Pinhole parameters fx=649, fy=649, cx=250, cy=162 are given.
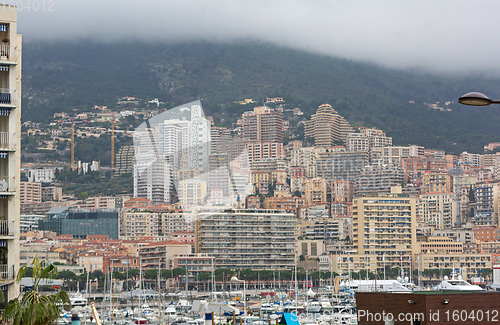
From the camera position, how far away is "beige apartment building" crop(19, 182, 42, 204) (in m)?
53.3

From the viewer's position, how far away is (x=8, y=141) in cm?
684

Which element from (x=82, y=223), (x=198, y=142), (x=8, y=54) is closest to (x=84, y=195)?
(x=82, y=223)

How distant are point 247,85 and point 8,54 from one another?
259 ft

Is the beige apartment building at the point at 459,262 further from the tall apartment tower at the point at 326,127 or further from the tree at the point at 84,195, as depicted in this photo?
the tall apartment tower at the point at 326,127

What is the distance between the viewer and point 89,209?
51781mm

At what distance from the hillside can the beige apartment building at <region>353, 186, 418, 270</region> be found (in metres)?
30.4

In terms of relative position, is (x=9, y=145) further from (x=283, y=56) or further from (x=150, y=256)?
(x=283, y=56)

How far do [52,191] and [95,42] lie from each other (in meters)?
47.9

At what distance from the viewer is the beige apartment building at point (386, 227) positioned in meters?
43.3

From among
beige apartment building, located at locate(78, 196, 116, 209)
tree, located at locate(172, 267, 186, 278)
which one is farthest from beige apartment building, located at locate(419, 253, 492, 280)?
beige apartment building, located at locate(78, 196, 116, 209)

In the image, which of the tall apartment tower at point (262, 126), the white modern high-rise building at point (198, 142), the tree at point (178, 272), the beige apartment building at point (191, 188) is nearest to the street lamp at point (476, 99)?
the white modern high-rise building at point (198, 142)

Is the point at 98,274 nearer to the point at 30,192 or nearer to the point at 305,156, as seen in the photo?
the point at 30,192

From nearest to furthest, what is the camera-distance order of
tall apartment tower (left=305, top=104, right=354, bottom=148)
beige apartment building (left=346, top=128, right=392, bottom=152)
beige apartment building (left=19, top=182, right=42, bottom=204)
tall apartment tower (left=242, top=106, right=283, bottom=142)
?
beige apartment building (left=19, top=182, right=42, bottom=204)
beige apartment building (left=346, top=128, right=392, bottom=152)
tall apartment tower (left=305, top=104, right=354, bottom=148)
tall apartment tower (left=242, top=106, right=283, bottom=142)

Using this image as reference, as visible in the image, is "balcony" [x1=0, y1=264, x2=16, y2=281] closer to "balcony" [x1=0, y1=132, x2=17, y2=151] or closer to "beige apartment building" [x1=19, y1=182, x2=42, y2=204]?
"balcony" [x1=0, y1=132, x2=17, y2=151]
